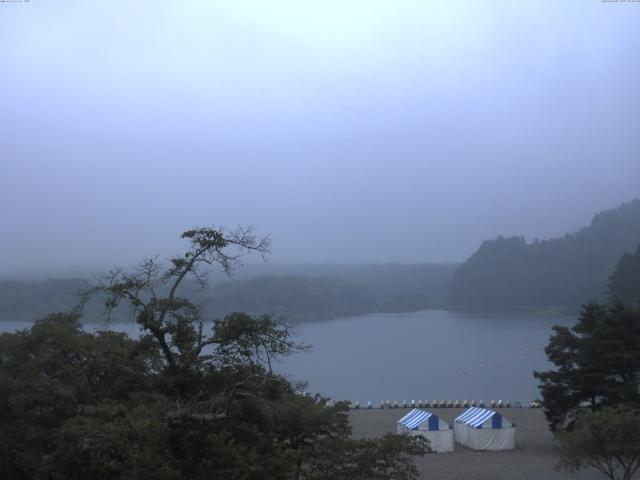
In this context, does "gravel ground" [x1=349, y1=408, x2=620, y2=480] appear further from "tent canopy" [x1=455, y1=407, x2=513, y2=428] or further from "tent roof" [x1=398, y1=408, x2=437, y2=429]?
"tent roof" [x1=398, y1=408, x2=437, y2=429]

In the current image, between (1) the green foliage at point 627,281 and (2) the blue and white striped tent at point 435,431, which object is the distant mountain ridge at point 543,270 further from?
(2) the blue and white striped tent at point 435,431

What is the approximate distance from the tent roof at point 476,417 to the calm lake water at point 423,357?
686 centimetres

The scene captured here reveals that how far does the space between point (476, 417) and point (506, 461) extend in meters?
1.55

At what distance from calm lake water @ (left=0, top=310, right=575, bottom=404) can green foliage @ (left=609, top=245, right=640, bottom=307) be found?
5257 mm

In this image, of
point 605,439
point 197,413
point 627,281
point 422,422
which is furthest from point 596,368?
point 627,281

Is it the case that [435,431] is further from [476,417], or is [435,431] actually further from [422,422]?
[476,417]

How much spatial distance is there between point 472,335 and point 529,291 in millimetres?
24180

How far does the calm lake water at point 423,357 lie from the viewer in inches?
1228

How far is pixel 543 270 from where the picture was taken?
2995 inches

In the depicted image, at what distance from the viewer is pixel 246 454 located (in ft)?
15.6

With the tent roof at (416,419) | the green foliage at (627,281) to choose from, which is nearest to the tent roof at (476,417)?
the tent roof at (416,419)

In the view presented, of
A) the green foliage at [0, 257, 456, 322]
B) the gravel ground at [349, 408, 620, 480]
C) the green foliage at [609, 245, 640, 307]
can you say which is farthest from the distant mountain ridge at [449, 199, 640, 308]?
the gravel ground at [349, 408, 620, 480]

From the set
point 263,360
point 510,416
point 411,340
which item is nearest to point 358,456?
point 263,360

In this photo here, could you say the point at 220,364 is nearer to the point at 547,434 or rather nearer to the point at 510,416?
the point at 547,434
